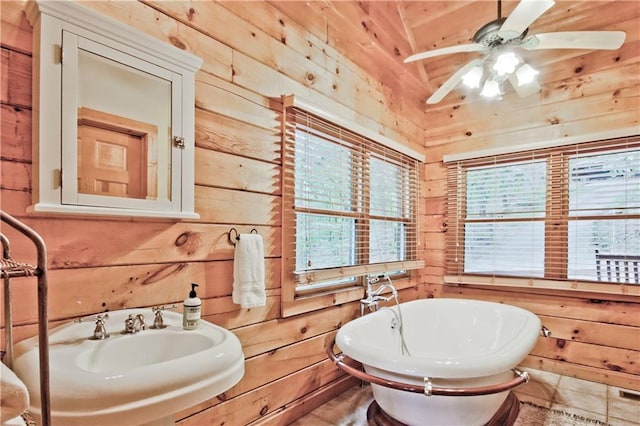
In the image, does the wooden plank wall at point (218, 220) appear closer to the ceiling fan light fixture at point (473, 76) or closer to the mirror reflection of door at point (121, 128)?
the mirror reflection of door at point (121, 128)

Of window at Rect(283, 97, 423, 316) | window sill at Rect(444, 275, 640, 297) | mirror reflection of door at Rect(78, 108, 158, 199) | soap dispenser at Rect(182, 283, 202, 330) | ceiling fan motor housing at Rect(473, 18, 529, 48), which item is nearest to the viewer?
mirror reflection of door at Rect(78, 108, 158, 199)

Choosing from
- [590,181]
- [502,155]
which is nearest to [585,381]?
[590,181]

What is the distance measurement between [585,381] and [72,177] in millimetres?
3583

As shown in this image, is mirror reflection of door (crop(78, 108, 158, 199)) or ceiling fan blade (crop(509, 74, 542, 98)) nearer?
mirror reflection of door (crop(78, 108, 158, 199))

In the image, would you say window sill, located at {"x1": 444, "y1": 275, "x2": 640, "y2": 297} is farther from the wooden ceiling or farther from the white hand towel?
the white hand towel

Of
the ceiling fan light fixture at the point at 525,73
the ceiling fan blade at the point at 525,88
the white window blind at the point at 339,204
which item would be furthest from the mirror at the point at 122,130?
the ceiling fan blade at the point at 525,88

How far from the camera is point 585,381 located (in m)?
2.71

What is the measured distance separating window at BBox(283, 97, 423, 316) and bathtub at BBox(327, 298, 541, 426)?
384 mm

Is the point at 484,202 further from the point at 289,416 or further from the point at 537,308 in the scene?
the point at 289,416

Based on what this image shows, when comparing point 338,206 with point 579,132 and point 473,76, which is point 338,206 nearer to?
point 473,76

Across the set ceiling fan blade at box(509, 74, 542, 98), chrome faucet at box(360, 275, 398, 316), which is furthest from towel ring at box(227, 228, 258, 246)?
ceiling fan blade at box(509, 74, 542, 98)

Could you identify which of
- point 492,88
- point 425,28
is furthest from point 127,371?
point 425,28

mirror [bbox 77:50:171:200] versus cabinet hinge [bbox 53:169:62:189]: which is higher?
mirror [bbox 77:50:171:200]

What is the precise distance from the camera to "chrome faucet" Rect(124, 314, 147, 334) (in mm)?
1242
